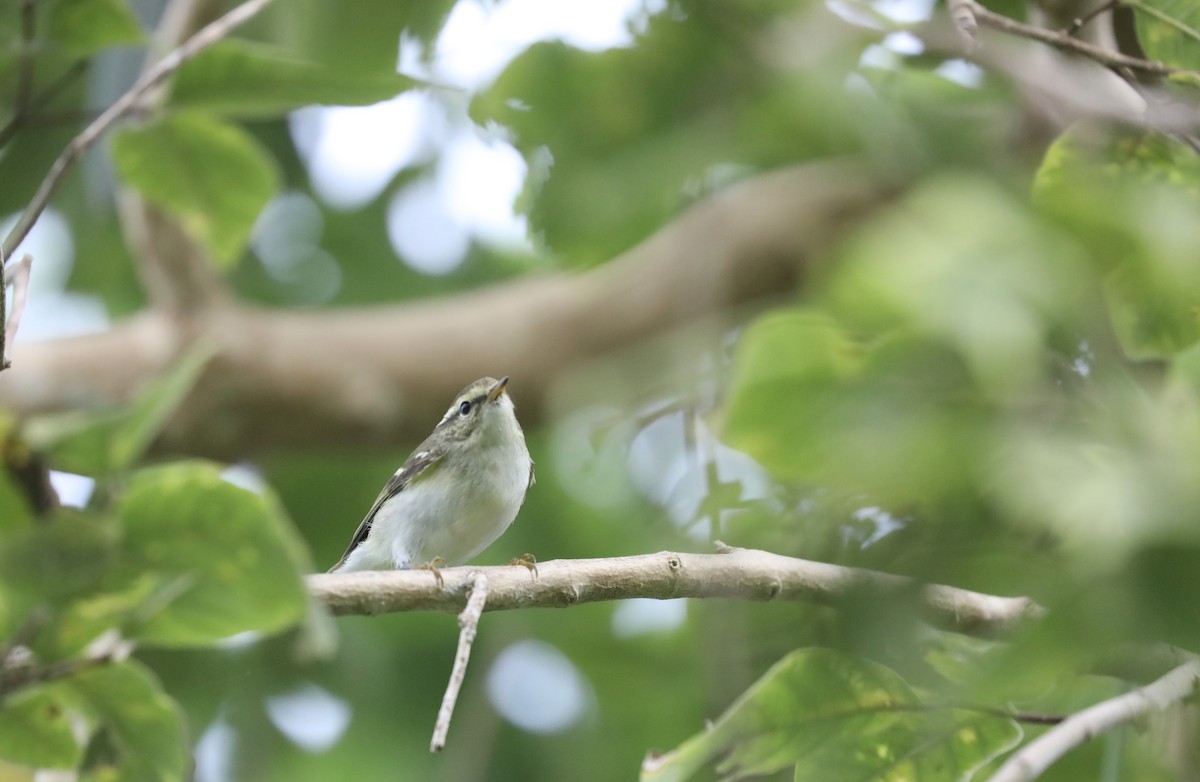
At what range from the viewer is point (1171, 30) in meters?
2.06

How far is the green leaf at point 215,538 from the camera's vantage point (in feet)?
4.60

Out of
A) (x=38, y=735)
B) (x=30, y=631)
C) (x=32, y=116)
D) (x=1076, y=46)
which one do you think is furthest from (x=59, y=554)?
(x=1076, y=46)

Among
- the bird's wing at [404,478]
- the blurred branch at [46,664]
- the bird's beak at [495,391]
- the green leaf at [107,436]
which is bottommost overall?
the bird's wing at [404,478]

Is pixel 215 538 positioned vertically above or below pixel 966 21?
below

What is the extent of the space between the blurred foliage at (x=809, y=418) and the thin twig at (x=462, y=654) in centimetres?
17

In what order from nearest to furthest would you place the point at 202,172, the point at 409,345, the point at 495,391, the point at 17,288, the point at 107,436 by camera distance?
1. the point at 107,436
2. the point at 17,288
3. the point at 202,172
4. the point at 495,391
5. the point at 409,345

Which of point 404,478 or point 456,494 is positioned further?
point 404,478

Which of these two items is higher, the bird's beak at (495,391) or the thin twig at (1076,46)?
the thin twig at (1076,46)

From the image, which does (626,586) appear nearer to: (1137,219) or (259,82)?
(1137,219)

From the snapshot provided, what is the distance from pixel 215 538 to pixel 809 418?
2.32ft

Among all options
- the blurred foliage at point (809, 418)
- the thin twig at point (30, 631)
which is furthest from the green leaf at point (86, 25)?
the thin twig at point (30, 631)

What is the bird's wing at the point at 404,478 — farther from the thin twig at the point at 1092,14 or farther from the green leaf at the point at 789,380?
the green leaf at the point at 789,380

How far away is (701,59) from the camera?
3.07m


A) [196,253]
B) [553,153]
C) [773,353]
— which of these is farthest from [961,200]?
[196,253]
